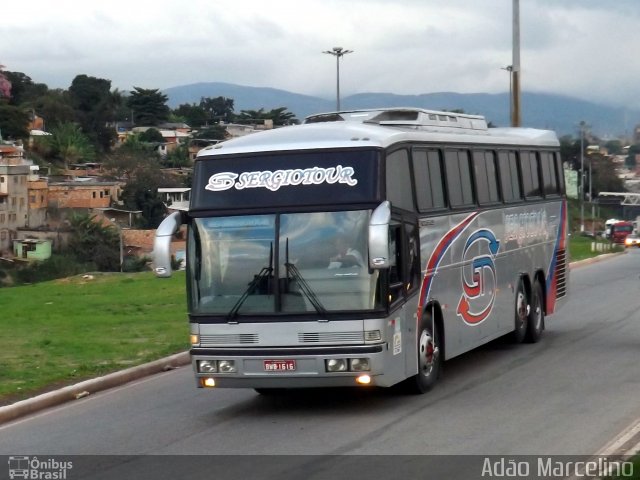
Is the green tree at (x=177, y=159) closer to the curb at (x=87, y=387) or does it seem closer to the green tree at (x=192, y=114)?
the green tree at (x=192, y=114)

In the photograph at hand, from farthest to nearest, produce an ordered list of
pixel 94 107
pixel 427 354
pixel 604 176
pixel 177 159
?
1. pixel 604 176
2. pixel 94 107
3. pixel 177 159
4. pixel 427 354

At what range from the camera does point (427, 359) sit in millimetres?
13383

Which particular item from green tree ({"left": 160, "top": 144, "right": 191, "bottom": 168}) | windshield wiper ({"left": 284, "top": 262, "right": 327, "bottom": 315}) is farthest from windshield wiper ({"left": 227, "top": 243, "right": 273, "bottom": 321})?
green tree ({"left": 160, "top": 144, "right": 191, "bottom": 168})

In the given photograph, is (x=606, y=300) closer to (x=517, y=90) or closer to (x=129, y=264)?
(x=517, y=90)

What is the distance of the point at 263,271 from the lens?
11773mm

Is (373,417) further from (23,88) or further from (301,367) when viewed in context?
(23,88)

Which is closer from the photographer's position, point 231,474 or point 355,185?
point 231,474

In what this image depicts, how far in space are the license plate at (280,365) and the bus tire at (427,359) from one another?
186cm

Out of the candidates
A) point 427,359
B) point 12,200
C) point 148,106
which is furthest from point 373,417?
point 148,106

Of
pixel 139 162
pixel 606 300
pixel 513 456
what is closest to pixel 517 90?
pixel 606 300

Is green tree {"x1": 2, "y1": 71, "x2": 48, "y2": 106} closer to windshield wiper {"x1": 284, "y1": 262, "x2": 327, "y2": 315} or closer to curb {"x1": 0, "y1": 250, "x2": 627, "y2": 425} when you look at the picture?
curb {"x1": 0, "y1": 250, "x2": 627, "y2": 425}

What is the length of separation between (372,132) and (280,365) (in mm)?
2701

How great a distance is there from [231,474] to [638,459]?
3111mm

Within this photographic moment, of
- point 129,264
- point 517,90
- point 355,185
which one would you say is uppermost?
point 517,90
